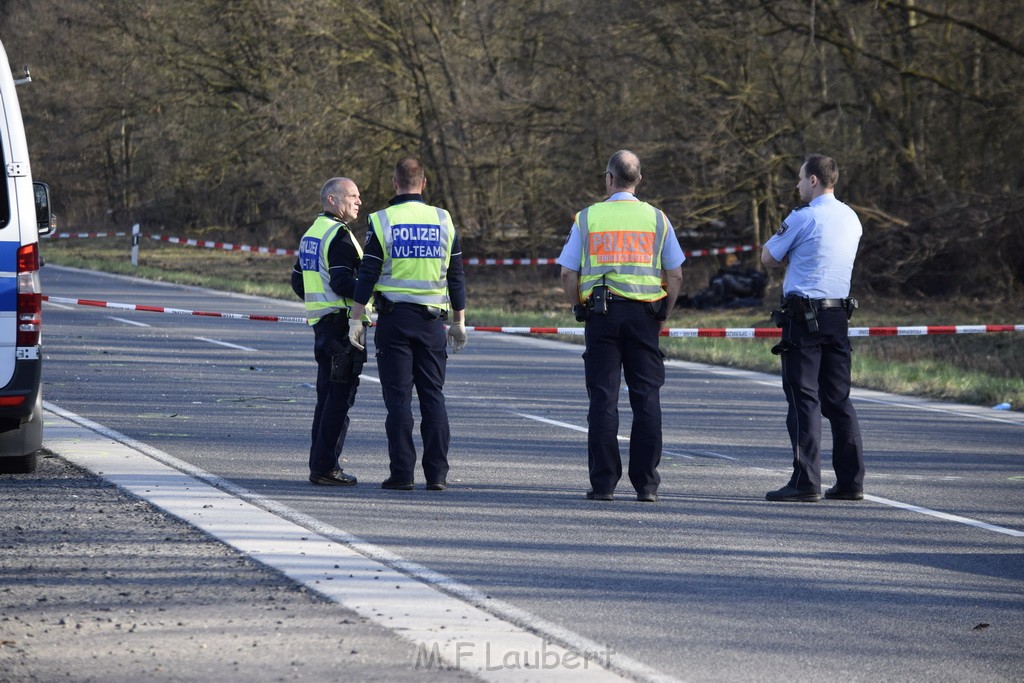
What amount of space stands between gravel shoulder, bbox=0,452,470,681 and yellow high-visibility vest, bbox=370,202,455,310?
6.38 feet

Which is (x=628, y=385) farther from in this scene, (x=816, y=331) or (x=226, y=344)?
(x=226, y=344)

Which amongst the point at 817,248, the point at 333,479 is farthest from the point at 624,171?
the point at 333,479

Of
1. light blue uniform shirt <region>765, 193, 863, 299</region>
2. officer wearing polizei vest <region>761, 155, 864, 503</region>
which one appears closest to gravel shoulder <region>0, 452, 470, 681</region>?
officer wearing polizei vest <region>761, 155, 864, 503</region>

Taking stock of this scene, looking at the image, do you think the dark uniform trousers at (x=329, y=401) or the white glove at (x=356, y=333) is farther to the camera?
the dark uniform trousers at (x=329, y=401)

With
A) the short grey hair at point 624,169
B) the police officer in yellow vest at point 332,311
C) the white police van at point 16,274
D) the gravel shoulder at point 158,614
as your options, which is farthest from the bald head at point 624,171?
the white police van at point 16,274

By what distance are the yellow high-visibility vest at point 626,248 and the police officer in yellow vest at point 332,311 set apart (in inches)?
56.0

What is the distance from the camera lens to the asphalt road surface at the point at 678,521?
5418 millimetres

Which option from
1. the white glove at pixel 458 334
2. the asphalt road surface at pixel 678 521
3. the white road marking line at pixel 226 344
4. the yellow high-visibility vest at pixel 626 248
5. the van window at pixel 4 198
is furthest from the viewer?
the white road marking line at pixel 226 344

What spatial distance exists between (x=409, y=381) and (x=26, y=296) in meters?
2.13

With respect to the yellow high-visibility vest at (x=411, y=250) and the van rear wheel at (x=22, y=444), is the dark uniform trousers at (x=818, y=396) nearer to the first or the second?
the yellow high-visibility vest at (x=411, y=250)

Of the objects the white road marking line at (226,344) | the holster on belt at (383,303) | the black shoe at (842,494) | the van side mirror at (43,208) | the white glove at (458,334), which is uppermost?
the van side mirror at (43,208)

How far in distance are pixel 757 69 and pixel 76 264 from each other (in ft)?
61.4

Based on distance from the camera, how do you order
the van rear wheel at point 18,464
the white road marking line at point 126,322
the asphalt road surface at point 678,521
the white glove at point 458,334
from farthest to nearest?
the white road marking line at point 126,322 < the white glove at point 458,334 < the van rear wheel at point 18,464 < the asphalt road surface at point 678,521

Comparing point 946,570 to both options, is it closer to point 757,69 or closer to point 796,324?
point 796,324
